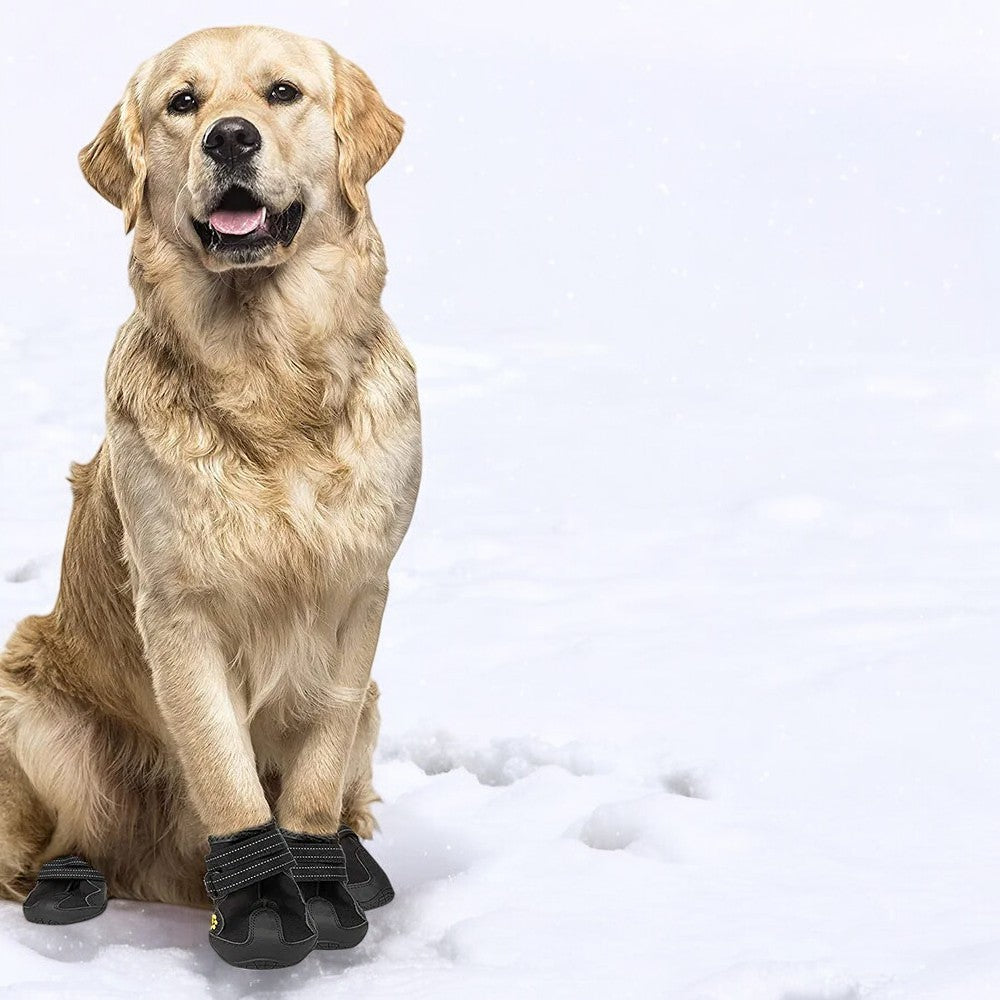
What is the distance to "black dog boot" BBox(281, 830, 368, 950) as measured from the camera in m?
2.89

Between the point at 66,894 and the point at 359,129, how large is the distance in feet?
5.21

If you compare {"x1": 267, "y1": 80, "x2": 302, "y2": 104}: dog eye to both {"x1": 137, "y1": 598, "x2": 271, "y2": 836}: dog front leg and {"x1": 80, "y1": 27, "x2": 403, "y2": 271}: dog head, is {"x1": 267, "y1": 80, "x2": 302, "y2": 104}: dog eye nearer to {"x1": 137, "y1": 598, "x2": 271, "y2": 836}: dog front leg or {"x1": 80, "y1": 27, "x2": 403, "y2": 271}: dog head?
{"x1": 80, "y1": 27, "x2": 403, "y2": 271}: dog head

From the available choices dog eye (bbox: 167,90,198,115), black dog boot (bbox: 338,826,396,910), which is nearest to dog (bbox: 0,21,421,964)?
dog eye (bbox: 167,90,198,115)

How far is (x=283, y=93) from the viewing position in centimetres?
286

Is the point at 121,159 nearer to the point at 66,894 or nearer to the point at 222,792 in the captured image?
the point at 222,792

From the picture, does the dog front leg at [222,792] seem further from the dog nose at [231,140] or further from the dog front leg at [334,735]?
the dog nose at [231,140]

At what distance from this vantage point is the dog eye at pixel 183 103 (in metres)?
2.83

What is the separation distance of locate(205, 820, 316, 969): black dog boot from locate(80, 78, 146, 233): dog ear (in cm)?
115

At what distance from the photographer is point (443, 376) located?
7180mm

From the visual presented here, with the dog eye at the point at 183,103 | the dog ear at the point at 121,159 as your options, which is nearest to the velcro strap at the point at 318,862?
the dog ear at the point at 121,159

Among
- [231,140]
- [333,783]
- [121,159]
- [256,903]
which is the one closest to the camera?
[231,140]

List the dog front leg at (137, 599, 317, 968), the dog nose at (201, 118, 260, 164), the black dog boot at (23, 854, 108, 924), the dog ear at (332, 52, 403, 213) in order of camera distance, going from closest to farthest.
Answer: the dog nose at (201, 118, 260, 164), the dog front leg at (137, 599, 317, 968), the dog ear at (332, 52, 403, 213), the black dog boot at (23, 854, 108, 924)

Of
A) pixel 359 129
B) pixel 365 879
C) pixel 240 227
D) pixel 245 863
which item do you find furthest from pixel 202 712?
pixel 359 129

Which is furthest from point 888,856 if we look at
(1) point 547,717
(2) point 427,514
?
(2) point 427,514
